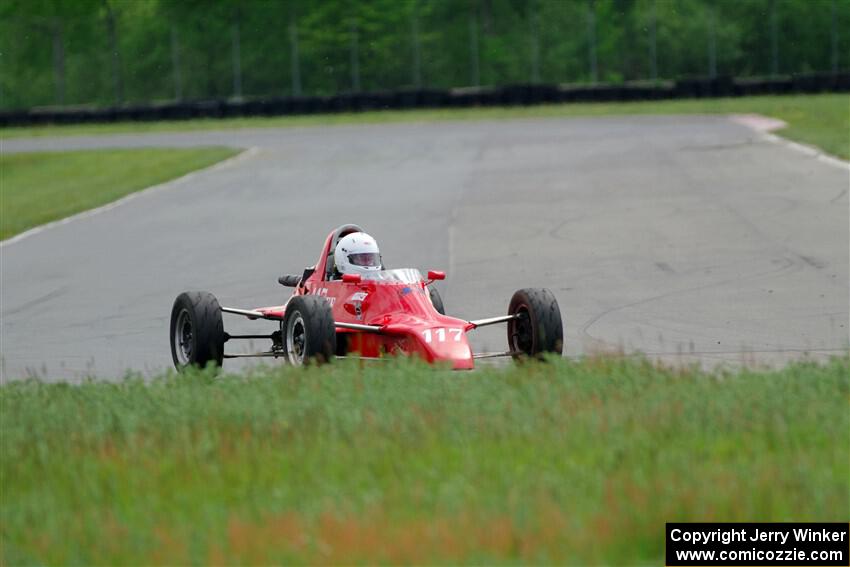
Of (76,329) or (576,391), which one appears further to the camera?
(76,329)

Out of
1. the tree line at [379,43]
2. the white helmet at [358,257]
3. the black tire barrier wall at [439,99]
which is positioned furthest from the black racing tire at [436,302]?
the tree line at [379,43]

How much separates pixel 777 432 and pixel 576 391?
4.86ft

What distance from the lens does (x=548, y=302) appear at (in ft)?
34.1

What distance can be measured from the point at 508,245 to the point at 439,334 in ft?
28.8

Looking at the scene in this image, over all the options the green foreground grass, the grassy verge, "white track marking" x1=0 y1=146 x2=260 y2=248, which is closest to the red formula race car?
the green foreground grass

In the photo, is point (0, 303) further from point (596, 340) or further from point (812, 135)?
point (812, 135)

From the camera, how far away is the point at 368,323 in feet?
35.5

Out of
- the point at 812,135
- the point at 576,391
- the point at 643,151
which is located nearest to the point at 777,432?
the point at 576,391

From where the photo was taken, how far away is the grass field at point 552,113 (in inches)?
1788

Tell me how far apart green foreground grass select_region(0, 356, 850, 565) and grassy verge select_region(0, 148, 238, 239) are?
15.4 metres

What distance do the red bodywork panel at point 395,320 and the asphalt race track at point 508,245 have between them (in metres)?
1.32

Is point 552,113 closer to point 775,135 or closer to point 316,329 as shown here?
point 775,135

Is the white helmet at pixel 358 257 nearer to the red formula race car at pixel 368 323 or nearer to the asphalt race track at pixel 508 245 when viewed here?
the red formula race car at pixel 368 323

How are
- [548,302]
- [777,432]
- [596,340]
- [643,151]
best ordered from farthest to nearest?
[643,151] → [596,340] → [548,302] → [777,432]
